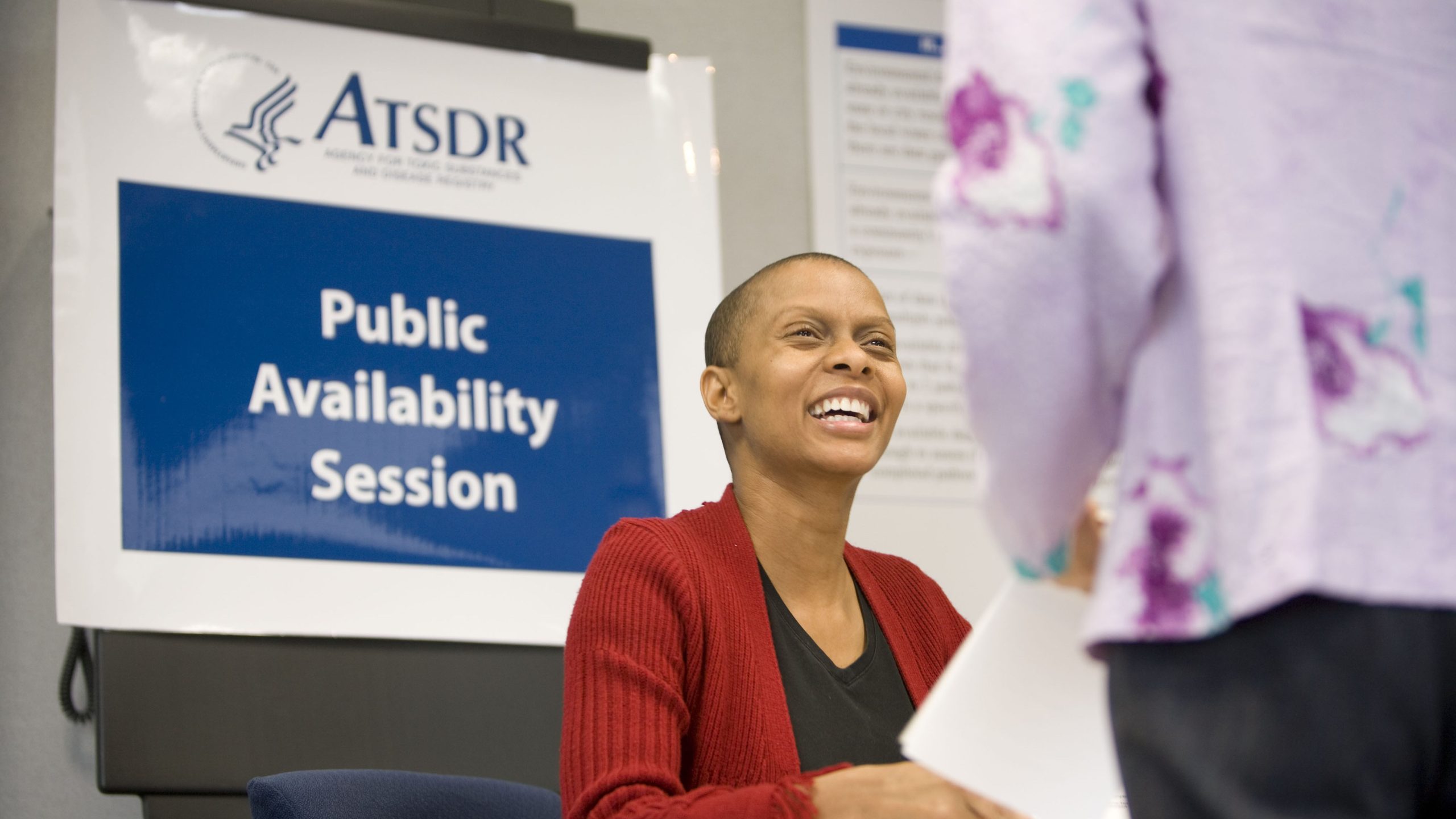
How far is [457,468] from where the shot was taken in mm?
2520

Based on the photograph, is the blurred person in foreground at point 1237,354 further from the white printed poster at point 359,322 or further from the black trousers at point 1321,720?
the white printed poster at point 359,322

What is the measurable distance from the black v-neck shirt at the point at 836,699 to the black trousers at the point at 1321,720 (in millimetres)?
793

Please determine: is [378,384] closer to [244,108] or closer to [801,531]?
[244,108]

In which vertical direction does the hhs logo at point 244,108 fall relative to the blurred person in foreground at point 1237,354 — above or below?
above

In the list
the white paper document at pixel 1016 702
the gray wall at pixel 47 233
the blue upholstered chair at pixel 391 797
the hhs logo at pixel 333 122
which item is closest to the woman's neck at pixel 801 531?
the blue upholstered chair at pixel 391 797

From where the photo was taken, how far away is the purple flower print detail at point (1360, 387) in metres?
0.76

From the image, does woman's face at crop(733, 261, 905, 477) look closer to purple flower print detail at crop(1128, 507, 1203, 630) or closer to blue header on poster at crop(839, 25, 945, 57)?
purple flower print detail at crop(1128, 507, 1203, 630)

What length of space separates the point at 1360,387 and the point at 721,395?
1160 mm

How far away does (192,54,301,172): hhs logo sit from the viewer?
251 centimetres

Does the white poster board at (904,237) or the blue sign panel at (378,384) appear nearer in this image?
the blue sign panel at (378,384)

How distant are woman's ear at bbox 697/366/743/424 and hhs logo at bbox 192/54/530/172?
3.32ft

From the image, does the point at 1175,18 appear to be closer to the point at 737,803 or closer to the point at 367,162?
the point at 737,803

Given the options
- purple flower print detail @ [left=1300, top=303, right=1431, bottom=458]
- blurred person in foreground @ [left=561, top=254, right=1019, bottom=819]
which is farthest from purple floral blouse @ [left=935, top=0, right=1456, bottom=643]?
blurred person in foreground @ [left=561, top=254, right=1019, bottom=819]

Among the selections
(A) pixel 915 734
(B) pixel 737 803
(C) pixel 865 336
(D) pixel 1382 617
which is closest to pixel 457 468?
(C) pixel 865 336
